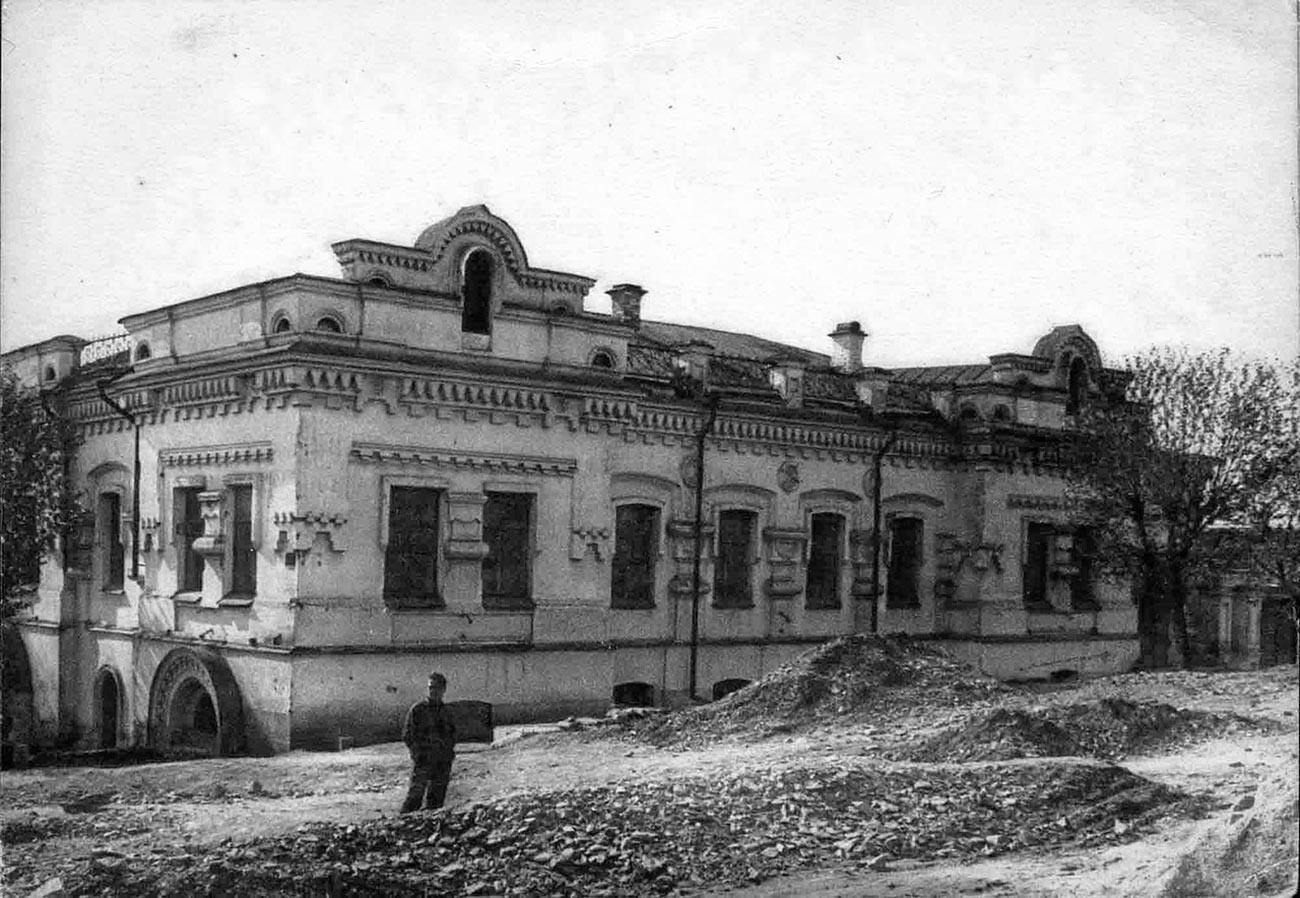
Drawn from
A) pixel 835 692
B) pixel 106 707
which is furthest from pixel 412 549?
pixel 106 707

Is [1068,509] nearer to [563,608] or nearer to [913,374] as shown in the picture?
[913,374]

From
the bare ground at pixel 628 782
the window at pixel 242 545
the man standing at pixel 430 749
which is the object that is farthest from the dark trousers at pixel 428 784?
the window at pixel 242 545

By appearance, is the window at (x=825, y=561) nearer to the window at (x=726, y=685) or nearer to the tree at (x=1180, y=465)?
the window at (x=726, y=685)

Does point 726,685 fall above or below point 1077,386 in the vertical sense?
below

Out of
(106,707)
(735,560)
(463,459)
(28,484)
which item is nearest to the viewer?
(463,459)

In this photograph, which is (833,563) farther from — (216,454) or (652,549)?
(216,454)

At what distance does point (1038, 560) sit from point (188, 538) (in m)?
13.5

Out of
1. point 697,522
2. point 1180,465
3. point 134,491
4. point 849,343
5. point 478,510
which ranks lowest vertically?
point 697,522

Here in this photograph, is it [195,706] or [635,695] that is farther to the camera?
[635,695]

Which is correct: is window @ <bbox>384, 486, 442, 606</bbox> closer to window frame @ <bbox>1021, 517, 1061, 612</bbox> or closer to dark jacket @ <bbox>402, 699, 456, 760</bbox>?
dark jacket @ <bbox>402, 699, 456, 760</bbox>

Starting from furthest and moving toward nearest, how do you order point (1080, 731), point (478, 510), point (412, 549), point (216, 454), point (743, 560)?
point (743, 560) < point (1080, 731) < point (216, 454) < point (478, 510) < point (412, 549)

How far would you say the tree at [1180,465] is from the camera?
1748 centimetres

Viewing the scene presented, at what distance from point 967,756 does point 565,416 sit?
5615mm

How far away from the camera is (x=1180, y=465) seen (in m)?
19.3
